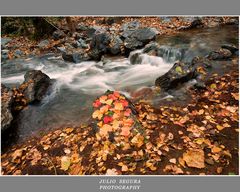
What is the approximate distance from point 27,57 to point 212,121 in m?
11.0

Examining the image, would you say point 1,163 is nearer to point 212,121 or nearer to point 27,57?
point 212,121

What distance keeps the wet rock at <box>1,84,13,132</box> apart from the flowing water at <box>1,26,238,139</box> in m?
0.37

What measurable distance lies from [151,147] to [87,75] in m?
5.54

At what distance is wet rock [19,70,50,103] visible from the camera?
18.0ft

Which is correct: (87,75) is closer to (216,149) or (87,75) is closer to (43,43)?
(216,149)

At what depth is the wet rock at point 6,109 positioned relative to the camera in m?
4.14

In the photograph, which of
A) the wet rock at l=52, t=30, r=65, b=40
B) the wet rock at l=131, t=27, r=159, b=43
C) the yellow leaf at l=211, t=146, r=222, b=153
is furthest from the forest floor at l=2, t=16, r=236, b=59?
the yellow leaf at l=211, t=146, r=222, b=153

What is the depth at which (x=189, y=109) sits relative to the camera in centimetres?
408

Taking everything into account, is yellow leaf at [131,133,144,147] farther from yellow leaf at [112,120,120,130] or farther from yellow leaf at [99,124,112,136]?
yellow leaf at [99,124,112,136]

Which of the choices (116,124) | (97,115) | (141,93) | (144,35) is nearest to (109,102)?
(97,115)

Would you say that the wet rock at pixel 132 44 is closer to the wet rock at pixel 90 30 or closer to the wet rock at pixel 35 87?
the wet rock at pixel 90 30

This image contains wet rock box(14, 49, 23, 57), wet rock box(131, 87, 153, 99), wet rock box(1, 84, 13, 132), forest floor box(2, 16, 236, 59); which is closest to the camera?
wet rock box(1, 84, 13, 132)

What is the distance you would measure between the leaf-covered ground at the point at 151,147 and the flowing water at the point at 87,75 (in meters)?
0.82

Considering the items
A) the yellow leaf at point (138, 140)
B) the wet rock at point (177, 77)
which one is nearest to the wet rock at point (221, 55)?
the wet rock at point (177, 77)
